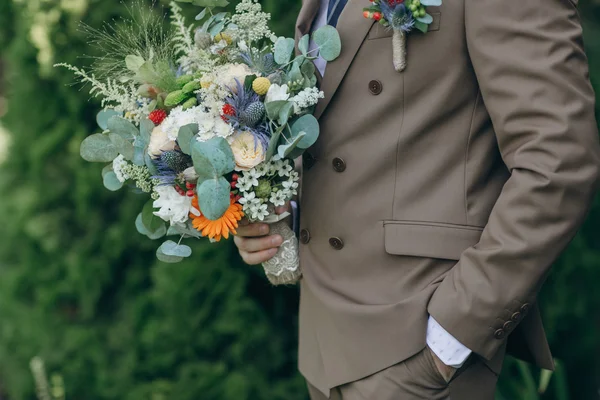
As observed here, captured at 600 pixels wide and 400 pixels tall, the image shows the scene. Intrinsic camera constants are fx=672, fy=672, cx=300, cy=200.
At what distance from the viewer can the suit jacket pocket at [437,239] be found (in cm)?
164

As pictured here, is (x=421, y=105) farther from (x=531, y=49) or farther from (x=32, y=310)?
(x=32, y=310)

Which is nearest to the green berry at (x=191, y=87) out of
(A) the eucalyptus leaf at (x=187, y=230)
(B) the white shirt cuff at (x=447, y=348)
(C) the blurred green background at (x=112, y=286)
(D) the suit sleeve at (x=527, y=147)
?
(A) the eucalyptus leaf at (x=187, y=230)

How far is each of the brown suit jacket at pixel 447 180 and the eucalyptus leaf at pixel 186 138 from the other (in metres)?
0.38

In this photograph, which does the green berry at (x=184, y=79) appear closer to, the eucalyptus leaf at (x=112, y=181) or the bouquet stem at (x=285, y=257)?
the eucalyptus leaf at (x=112, y=181)

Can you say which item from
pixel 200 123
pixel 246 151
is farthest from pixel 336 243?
pixel 200 123

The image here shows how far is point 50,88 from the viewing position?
321 centimetres

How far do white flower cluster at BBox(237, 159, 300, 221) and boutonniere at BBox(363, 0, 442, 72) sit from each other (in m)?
0.39

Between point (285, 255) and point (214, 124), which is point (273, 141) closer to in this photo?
point (214, 124)

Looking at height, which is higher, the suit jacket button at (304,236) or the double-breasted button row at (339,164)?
the double-breasted button row at (339,164)

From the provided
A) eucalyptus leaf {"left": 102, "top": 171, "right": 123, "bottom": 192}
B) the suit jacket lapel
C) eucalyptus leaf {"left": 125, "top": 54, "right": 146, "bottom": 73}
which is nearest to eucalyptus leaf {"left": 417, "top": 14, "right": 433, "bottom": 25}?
the suit jacket lapel

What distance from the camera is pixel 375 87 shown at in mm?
1701

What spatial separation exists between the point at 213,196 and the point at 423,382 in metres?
0.69

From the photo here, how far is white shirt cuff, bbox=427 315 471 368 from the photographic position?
1588 mm

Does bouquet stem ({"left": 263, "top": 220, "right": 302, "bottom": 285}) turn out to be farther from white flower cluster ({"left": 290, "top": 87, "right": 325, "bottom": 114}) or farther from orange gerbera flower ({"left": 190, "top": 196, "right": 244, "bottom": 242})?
white flower cluster ({"left": 290, "top": 87, "right": 325, "bottom": 114})
